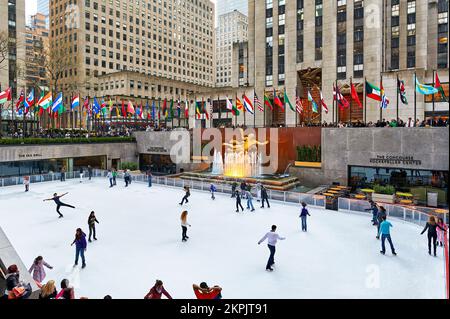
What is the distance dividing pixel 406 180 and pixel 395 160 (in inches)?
72.6

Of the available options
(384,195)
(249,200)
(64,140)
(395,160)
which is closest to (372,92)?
(395,160)

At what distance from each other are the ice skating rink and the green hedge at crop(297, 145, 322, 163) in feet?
31.9

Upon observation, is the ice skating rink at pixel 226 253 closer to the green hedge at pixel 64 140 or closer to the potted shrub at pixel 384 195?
the potted shrub at pixel 384 195

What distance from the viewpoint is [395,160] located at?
974 inches

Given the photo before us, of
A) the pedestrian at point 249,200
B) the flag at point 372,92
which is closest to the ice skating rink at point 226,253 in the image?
the pedestrian at point 249,200

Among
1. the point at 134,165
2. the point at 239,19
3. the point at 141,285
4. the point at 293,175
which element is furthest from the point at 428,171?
the point at 239,19

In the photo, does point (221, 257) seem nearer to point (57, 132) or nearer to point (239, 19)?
point (57, 132)

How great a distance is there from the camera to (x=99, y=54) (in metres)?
78.1

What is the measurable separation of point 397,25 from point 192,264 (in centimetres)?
5203

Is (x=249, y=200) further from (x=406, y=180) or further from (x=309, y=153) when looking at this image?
(x=406, y=180)

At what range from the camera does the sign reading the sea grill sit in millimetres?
24019

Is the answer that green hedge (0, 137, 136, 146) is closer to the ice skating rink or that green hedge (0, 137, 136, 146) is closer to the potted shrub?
the ice skating rink

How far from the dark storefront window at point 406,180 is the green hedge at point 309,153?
3189mm

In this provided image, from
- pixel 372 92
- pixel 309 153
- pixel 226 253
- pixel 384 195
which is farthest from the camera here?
pixel 309 153
